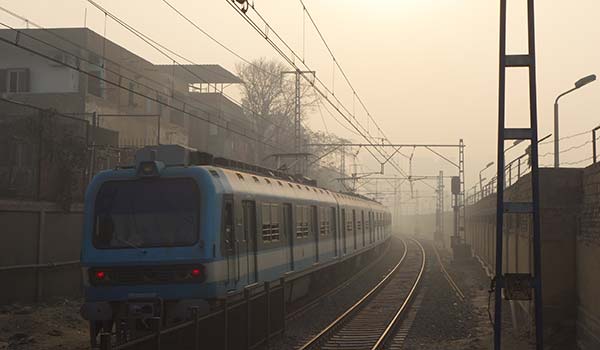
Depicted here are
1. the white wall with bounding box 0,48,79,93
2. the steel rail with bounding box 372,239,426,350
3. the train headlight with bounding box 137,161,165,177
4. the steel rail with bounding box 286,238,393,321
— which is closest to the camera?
the train headlight with bounding box 137,161,165,177

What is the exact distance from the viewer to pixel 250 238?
1338 centimetres

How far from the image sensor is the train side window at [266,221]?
47.0 feet

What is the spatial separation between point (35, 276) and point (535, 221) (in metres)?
10.7

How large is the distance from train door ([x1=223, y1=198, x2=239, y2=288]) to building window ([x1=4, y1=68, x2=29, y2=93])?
28239mm

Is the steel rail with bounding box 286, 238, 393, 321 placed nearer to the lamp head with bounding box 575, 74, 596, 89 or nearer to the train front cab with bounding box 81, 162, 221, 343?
the train front cab with bounding box 81, 162, 221, 343

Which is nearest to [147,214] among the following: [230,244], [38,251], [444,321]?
[230,244]

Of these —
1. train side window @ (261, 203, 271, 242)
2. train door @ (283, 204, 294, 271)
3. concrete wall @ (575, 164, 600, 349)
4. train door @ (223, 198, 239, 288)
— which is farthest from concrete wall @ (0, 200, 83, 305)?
concrete wall @ (575, 164, 600, 349)

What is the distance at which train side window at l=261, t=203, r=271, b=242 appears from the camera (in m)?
14.3

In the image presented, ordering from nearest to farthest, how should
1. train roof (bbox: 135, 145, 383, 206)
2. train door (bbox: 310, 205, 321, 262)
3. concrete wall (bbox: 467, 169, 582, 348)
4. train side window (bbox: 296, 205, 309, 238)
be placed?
train roof (bbox: 135, 145, 383, 206) < concrete wall (bbox: 467, 169, 582, 348) < train side window (bbox: 296, 205, 309, 238) < train door (bbox: 310, 205, 321, 262)

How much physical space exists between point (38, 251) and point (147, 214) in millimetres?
6085

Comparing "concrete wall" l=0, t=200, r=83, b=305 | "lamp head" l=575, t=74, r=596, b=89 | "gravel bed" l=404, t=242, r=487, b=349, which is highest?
"lamp head" l=575, t=74, r=596, b=89

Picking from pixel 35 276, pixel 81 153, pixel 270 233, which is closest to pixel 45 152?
pixel 81 153

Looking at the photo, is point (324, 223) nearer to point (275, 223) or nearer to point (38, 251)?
point (275, 223)

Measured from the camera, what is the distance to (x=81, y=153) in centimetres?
1916
